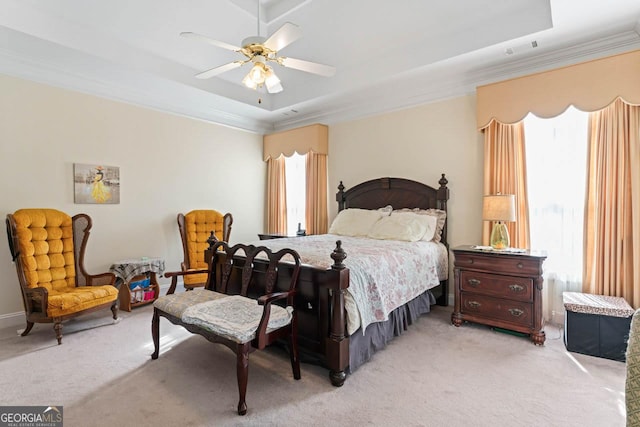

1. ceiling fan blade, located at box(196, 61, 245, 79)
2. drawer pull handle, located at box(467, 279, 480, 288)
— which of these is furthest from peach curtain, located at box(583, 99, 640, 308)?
ceiling fan blade, located at box(196, 61, 245, 79)

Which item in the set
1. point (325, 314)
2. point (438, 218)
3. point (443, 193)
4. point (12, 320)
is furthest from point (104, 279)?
point (443, 193)

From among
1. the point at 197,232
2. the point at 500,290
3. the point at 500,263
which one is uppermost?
the point at 197,232

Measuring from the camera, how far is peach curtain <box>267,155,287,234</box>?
6020mm

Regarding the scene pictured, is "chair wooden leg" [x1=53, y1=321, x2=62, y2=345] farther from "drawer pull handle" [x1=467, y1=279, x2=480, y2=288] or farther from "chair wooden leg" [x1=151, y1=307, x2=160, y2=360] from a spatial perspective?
"drawer pull handle" [x1=467, y1=279, x2=480, y2=288]

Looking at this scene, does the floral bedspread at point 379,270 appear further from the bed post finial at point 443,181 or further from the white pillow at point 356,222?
the bed post finial at point 443,181

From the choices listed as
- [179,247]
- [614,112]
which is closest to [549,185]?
[614,112]

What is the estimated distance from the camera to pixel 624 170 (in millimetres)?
3016

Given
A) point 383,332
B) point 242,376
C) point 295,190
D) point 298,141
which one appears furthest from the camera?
point 295,190

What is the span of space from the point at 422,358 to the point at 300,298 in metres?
1.16

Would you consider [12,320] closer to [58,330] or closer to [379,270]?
[58,330]

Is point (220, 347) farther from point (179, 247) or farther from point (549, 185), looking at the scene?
point (549, 185)

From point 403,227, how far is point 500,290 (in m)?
1.19

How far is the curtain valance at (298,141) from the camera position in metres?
5.38

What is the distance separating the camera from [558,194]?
342cm
